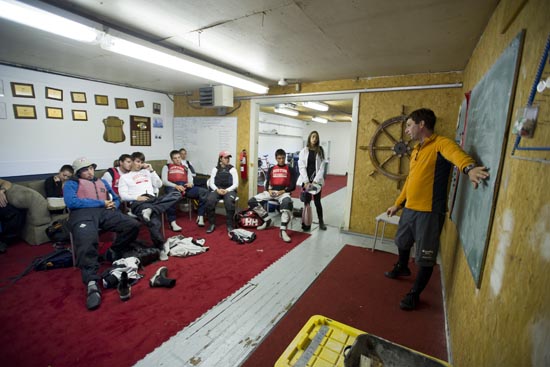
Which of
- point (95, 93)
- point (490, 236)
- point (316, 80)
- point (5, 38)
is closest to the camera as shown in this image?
point (490, 236)

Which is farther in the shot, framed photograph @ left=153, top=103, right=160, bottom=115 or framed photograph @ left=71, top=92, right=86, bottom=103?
framed photograph @ left=153, top=103, right=160, bottom=115

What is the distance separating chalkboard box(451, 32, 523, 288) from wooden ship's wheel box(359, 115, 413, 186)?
6.58 feet

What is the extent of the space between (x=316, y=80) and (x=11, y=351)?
174 inches

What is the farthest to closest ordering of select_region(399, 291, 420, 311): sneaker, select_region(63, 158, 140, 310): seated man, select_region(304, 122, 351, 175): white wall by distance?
select_region(304, 122, 351, 175): white wall, select_region(63, 158, 140, 310): seated man, select_region(399, 291, 420, 311): sneaker

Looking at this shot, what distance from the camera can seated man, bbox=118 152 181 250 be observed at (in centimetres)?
322

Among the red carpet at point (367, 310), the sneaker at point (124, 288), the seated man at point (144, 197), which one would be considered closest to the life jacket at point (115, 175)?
the seated man at point (144, 197)

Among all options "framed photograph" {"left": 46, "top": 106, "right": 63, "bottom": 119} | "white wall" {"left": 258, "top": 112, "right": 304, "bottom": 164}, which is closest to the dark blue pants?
"framed photograph" {"left": 46, "top": 106, "right": 63, "bottom": 119}

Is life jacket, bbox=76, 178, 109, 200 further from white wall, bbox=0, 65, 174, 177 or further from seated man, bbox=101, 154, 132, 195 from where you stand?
white wall, bbox=0, 65, 174, 177

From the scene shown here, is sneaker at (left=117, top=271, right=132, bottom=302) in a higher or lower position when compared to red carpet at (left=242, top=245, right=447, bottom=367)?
higher

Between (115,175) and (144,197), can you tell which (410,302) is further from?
(115,175)

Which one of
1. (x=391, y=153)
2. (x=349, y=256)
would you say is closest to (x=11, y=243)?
(x=349, y=256)

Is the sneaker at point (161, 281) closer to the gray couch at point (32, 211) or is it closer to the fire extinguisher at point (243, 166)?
the gray couch at point (32, 211)

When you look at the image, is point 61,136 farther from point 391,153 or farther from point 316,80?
point 391,153

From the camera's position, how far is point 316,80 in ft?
13.6
